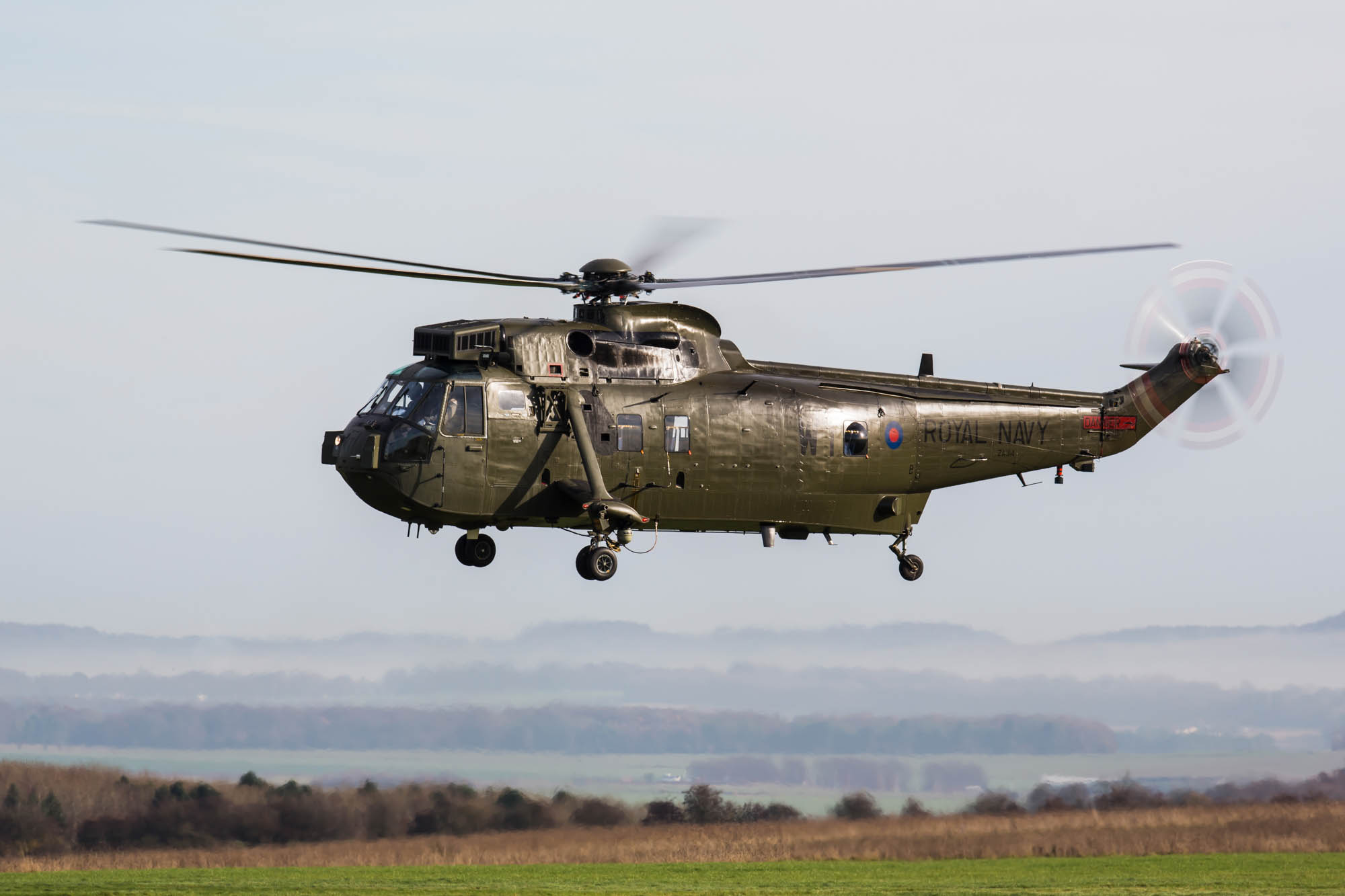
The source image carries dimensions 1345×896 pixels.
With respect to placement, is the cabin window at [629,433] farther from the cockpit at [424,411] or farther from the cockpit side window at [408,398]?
the cockpit side window at [408,398]

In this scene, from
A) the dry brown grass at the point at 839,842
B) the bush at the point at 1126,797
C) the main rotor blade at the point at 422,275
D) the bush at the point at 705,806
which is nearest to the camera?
the main rotor blade at the point at 422,275

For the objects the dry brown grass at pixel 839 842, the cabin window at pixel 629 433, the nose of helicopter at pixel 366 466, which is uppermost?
the cabin window at pixel 629 433

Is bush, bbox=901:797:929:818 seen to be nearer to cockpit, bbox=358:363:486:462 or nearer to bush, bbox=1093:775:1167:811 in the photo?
bush, bbox=1093:775:1167:811

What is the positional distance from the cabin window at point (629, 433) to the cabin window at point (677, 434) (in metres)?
0.44

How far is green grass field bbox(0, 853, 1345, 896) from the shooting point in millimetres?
32125

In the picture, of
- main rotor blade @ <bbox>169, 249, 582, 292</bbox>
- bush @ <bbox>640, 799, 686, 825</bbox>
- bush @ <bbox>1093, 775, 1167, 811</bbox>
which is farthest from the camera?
bush @ <bbox>1093, 775, 1167, 811</bbox>

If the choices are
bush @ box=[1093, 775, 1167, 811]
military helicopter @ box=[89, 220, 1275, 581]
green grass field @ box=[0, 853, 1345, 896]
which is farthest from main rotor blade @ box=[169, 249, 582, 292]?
bush @ box=[1093, 775, 1167, 811]

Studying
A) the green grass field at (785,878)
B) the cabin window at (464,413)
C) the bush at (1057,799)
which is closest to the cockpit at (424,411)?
the cabin window at (464,413)

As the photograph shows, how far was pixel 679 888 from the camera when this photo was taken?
3303 cm

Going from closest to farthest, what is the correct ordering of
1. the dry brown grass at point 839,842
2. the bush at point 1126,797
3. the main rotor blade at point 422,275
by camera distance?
1. the main rotor blade at point 422,275
2. the dry brown grass at point 839,842
3. the bush at point 1126,797

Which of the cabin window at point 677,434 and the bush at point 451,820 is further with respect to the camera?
the bush at point 451,820

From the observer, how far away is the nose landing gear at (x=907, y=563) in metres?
31.1

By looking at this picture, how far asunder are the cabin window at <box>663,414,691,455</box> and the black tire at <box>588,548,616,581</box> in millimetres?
2098

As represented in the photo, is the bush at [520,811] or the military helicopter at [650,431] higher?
the military helicopter at [650,431]
